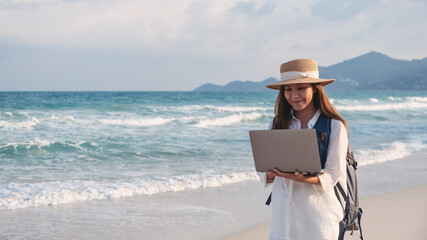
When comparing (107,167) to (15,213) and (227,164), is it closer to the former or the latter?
(227,164)

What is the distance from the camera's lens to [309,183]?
231 cm

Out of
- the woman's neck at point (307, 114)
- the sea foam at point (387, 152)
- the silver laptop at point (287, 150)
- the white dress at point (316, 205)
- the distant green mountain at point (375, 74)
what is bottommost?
the sea foam at point (387, 152)

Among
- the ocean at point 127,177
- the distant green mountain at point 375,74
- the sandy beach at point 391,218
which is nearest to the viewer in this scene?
the sandy beach at point 391,218

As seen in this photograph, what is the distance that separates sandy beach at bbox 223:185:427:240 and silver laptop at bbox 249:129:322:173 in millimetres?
2662

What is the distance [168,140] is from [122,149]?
2047 millimetres

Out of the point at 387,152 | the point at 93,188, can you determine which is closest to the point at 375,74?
the point at 387,152

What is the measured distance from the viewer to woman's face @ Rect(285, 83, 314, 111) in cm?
242

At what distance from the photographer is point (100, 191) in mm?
6711

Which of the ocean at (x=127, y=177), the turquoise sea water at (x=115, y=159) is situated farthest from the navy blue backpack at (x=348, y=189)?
the turquoise sea water at (x=115, y=159)

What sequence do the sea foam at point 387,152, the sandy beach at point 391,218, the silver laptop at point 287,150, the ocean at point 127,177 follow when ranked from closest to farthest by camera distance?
the silver laptop at point 287,150
the sandy beach at point 391,218
the ocean at point 127,177
the sea foam at point 387,152

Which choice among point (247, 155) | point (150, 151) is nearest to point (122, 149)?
point (150, 151)

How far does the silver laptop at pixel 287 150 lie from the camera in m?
2.19

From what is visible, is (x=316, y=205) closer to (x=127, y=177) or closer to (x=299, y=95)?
(x=299, y=95)

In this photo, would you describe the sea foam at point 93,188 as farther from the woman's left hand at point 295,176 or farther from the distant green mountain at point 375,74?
the distant green mountain at point 375,74
